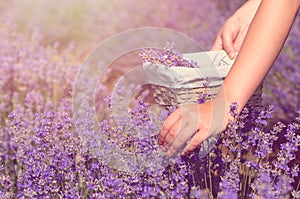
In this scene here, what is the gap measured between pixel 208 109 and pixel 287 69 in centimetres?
220

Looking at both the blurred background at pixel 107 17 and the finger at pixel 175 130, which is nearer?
the finger at pixel 175 130

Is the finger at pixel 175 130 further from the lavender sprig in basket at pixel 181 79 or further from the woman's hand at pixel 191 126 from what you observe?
the lavender sprig in basket at pixel 181 79

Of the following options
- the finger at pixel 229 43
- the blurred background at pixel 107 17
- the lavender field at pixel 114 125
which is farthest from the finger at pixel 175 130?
the blurred background at pixel 107 17

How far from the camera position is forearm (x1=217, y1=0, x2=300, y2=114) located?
5.25 feet

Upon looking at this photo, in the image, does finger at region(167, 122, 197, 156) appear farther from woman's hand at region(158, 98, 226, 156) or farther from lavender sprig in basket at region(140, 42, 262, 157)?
lavender sprig in basket at region(140, 42, 262, 157)

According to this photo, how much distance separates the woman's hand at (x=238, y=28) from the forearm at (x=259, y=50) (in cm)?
72

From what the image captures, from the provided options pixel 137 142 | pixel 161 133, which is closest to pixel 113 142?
pixel 137 142

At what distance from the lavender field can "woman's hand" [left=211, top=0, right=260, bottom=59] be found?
369 mm

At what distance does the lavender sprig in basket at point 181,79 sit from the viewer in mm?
1965

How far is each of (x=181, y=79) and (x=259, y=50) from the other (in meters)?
0.42

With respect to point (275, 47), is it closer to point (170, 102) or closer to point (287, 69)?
point (170, 102)

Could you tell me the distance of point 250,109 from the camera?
206 cm

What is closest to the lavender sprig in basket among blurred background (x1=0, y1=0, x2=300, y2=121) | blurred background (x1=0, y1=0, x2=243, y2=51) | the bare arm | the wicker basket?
the wicker basket

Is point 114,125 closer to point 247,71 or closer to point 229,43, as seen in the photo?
point 229,43
